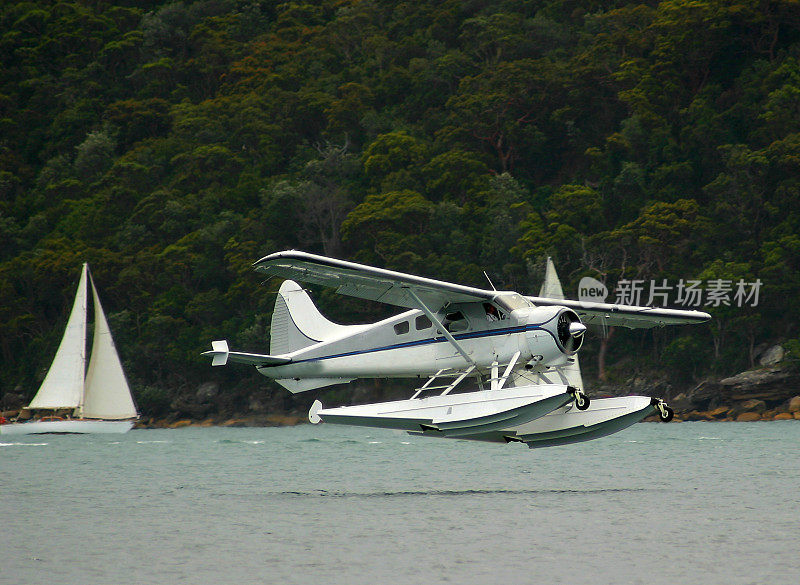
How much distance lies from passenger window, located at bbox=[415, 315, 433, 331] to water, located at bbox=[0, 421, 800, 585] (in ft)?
9.62

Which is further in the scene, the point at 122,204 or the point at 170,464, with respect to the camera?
the point at 122,204

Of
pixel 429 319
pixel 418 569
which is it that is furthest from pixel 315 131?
pixel 418 569

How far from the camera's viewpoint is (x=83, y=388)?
4144cm

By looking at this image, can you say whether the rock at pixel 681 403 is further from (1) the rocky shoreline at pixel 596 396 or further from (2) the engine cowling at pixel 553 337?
(2) the engine cowling at pixel 553 337

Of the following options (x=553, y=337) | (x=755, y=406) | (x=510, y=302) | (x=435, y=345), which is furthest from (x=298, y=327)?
(x=755, y=406)

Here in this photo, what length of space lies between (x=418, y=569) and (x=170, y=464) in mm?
18190

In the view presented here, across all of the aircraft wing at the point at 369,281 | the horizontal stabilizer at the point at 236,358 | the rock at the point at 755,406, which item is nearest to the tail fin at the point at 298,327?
the horizontal stabilizer at the point at 236,358

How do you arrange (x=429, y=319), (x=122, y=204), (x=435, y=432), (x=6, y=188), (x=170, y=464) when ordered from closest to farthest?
(x=435, y=432)
(x=429, y=319)
(x=170, y=464)
(x=122, y=204)
(x=6, y=188)

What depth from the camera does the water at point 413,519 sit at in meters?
12.5

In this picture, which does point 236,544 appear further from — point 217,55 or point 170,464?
point 217,55

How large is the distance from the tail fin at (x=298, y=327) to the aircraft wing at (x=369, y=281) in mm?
2272

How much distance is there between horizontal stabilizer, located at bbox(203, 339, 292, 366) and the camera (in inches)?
725

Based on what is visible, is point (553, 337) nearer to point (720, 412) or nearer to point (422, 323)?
point (422, 323)

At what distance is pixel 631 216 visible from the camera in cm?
5525
